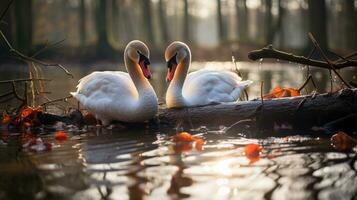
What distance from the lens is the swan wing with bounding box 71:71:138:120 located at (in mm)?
7172

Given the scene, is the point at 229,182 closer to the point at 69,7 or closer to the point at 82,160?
the point at 82,160

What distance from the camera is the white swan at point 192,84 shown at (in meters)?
7.59

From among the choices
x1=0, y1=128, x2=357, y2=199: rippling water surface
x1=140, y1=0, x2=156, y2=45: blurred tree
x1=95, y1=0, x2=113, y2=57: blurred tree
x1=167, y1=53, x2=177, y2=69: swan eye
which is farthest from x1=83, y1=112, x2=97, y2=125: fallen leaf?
x1=140, y1=0, x2=156, y2=45: blurred tree

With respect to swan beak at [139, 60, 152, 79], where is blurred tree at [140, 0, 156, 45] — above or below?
above

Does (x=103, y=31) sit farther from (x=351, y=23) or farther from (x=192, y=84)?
(x=192, y=84)

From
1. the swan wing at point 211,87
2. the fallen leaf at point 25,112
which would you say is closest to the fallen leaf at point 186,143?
the swan wing at point 211,87

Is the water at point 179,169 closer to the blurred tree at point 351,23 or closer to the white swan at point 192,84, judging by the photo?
the white swan at point 192,84

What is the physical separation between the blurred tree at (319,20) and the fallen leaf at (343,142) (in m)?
15.5

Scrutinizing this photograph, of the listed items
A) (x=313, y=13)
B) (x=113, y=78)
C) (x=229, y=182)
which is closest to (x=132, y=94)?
(x=113, y=78)

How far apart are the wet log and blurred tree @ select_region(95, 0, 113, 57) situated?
878 inches

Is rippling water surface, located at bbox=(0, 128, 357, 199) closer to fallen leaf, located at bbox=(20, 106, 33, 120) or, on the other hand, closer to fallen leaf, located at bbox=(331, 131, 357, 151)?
fallen leaf, located at bbox=(331, 131, 357, 151)

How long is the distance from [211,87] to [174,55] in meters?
0.67

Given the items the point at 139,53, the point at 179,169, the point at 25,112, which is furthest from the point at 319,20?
the point at 179,169

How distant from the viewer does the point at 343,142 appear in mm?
5488
